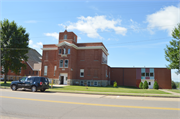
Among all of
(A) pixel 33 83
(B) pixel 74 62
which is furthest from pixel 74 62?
(A) pixel 33 83

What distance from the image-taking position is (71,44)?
3500cm

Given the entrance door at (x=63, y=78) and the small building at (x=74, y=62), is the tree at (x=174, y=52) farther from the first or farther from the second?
the entrance door at (x=63, y=78)

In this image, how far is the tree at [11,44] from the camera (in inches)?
1268

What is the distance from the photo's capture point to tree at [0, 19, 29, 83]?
106ft

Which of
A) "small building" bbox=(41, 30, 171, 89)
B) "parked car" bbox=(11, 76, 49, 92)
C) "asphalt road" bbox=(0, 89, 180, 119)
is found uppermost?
"small building" bbox=(41, 30, 171, 89)

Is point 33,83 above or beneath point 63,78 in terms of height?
above

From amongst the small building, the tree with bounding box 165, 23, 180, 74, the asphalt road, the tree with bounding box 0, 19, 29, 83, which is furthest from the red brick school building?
the asphalt road

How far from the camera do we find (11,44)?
32.1m

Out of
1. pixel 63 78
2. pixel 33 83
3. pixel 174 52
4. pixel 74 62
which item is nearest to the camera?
pixel 33 83

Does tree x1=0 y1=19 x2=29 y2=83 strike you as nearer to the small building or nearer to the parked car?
the small building

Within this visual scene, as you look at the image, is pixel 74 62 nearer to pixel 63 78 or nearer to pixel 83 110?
pixel 63 78

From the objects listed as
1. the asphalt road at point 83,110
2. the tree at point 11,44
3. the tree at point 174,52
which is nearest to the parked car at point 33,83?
the asphalt road at point 83,110

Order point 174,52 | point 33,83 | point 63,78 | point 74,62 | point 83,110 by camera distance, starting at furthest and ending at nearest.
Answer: point 74,62
point 63,78
point 174,52
point 33,83
point 83,110

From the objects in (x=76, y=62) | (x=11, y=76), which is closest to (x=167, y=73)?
(x=76, y=62)
